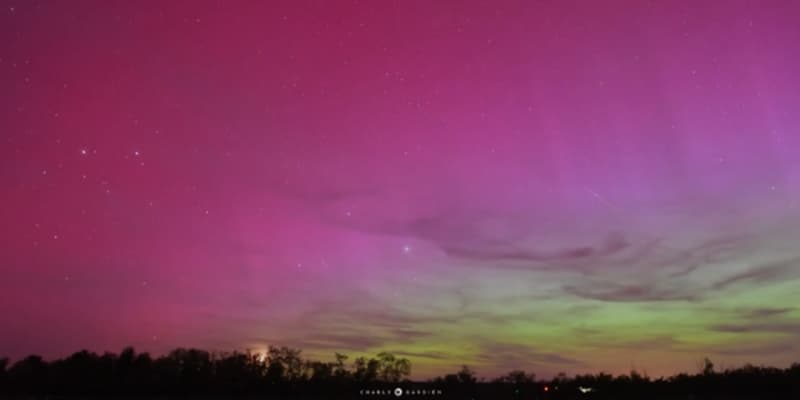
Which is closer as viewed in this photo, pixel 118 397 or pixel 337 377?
pixel 118 397

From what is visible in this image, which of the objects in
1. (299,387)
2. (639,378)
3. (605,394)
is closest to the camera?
(605,394)

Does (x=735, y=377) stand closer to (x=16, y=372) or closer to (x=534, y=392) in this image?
(x=534, y=392)

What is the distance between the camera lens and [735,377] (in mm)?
125125

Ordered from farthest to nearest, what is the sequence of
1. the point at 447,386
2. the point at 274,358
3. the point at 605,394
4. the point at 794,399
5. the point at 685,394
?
the point at 274,358 < the point at 447,386 < the point at 605,394 < the point at 685,394 < the point at 794,399

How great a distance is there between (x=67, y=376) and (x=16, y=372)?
23243 millimetres

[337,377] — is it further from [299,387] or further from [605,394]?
[605,394]

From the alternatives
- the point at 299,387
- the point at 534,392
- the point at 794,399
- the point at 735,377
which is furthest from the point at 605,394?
the point at 299,387

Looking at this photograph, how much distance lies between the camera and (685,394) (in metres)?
112

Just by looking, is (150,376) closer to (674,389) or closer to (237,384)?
(237,384)

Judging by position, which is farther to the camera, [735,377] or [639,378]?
[639,378]

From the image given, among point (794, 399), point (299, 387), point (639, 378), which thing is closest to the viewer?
point (794, 399)

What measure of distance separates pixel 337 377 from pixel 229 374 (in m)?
36.5

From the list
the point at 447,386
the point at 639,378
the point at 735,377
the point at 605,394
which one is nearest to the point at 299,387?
the point at 447,386

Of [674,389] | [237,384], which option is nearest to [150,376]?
[237,384]
